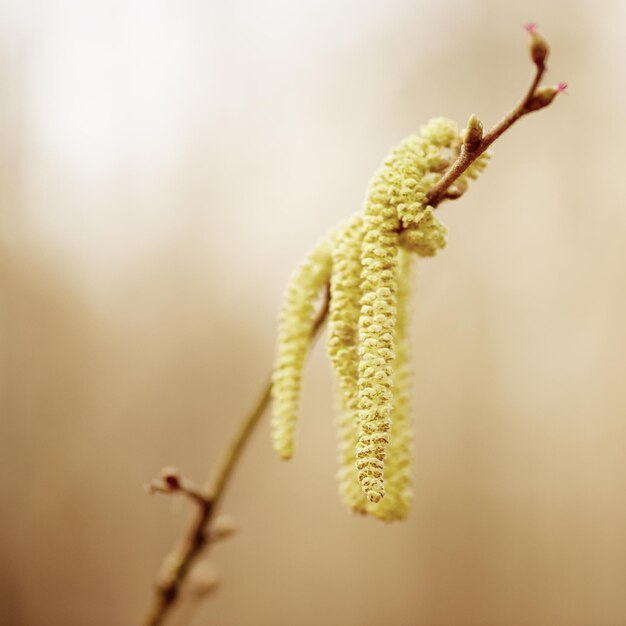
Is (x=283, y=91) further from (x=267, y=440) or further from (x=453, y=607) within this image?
(x=453, y=607)

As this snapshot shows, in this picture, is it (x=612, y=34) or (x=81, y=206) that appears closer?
(x=612, y=34)

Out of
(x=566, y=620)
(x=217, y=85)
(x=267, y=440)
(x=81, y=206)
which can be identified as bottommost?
(x=566, y=620)

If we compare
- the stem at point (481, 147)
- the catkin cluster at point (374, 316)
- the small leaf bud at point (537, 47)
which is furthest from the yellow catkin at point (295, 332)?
the small leaf bud at point (537, 47)

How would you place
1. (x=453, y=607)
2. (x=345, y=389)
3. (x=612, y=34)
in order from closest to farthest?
(x=345, y=389)
(x=612, y=34)
(x=453, y=607)

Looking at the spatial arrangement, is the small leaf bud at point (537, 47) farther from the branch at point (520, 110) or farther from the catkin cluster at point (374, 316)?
the catkin cluster at point (374, 316)

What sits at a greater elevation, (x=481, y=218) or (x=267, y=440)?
(x=481, y=218)

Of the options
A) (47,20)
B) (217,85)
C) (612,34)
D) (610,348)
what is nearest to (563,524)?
(610,348)

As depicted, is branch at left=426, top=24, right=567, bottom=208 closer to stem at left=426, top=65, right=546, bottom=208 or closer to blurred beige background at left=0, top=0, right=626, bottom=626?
A: stem at left=426, top=65, right=546, bottom=208
